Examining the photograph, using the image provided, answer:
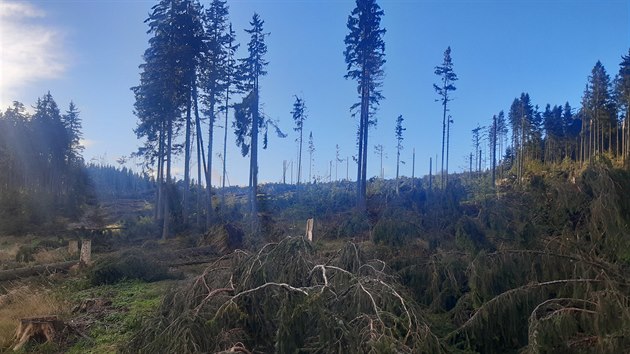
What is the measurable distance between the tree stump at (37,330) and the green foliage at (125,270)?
170 inches

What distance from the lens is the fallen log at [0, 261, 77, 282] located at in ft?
39.6

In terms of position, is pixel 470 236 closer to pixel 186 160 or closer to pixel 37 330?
pixel 37 330

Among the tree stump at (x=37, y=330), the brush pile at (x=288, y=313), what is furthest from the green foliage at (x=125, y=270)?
the brush pile at (x=288, y=313)

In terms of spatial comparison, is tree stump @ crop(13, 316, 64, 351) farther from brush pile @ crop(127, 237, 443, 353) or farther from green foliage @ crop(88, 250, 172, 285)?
green foliage @ crop(88, 250, 172, 285)

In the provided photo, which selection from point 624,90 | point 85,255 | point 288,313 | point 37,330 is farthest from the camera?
point 624,90

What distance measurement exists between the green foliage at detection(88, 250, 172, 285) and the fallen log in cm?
219

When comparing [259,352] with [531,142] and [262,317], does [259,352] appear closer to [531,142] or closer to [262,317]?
[262,317]

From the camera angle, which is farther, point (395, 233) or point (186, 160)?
point (186, 160)

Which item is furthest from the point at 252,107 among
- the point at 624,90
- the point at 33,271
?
the point at 624,90

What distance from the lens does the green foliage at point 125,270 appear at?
11.2 metres

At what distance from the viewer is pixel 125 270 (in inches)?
454

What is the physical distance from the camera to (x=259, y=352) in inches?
159

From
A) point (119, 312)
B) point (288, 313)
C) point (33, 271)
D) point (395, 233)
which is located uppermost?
point (395, 233)

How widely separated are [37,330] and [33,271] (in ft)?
23.0
